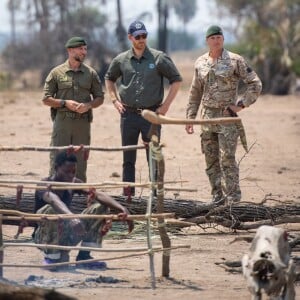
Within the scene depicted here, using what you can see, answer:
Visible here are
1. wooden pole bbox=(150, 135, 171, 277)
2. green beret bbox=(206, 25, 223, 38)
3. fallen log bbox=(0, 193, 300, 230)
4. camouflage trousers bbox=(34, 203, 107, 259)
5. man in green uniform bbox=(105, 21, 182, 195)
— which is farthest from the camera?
man in green uniform bbox=(105, 21, 182, 195)

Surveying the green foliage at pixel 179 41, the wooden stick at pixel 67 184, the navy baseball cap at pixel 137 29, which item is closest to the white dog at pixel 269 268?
the wooden stick at pixel 67 184

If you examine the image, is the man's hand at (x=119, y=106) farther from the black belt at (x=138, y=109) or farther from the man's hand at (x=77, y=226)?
the man's hand at (x=77, y=226)

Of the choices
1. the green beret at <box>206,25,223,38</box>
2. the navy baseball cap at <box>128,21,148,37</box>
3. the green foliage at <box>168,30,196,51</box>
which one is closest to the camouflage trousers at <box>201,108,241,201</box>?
the green beret at <box>206,25,223,38</box>

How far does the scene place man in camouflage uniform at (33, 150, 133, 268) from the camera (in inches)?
348

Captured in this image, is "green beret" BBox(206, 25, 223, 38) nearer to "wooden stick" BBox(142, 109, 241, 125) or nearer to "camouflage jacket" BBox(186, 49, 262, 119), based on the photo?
"camouflage jacket" BBox(186, 49, 262, 119)

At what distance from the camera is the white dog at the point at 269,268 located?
7207 millimetres

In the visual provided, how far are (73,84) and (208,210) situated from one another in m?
1.83

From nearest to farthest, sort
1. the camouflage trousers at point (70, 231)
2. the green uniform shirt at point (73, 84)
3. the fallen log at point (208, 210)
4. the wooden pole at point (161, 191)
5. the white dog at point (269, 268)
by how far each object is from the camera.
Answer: the white dog at point (269, 268) → the wooden pole at point (161, 191) → the camouflage trousers at point (70, 231) → the fallen log at point (208, 210) → the green uniform shirt at point (73, 84)

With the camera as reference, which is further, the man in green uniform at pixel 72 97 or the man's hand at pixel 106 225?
the man in green uniform at pixel 72 97

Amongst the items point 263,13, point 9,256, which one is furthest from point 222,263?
point 263,13

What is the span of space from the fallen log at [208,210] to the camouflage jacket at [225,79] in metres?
1.10

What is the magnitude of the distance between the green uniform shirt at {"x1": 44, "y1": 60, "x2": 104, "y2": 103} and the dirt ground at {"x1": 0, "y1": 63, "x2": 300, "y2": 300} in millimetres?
1249

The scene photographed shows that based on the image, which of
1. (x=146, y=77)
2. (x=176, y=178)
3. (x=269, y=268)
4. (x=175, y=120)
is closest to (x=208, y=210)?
(x=146, y=77)

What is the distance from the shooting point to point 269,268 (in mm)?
7211
